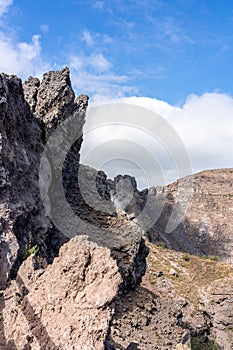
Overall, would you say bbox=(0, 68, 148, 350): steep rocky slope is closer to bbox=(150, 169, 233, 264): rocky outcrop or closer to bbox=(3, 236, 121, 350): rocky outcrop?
bbox=(3, 236, 121, 350): rocky outcrop

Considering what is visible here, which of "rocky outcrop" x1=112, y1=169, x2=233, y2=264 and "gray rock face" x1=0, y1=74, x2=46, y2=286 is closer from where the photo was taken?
"gray rock face" x1=0, y1=74, x2=46, y2=286

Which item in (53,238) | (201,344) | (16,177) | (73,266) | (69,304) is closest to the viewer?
(69,304)

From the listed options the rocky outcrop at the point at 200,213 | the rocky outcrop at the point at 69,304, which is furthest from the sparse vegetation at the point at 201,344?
the rocky outcrop at the point at 200,213

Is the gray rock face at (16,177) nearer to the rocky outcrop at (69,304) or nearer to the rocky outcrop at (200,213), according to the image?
the rocky outcrop at (69,304)

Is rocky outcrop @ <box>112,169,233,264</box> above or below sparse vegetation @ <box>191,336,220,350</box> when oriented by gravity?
above

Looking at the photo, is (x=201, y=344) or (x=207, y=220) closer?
(x=201, y=344)

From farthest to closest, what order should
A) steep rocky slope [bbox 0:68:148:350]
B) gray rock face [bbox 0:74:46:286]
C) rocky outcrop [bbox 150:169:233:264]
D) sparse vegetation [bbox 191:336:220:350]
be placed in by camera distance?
1. rocky outcrop [bbox 150:169:233:264]
2. sparse vegetation [bbox 191:336:220:350]
3. gray rock face [bbox 0:74:46:286]
4. steep rocky slope [bbox 0:68:148:350]

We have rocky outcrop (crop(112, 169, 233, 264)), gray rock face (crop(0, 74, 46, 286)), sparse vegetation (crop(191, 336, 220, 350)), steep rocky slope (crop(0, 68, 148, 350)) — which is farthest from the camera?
rocky outcrop (crop(112, 169, 233, 264))

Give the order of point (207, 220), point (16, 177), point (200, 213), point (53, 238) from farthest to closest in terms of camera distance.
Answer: point (200, 213) → point (207, 220) → point (53, 238) → point (16, 177)

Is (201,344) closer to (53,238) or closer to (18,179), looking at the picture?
(53,238)

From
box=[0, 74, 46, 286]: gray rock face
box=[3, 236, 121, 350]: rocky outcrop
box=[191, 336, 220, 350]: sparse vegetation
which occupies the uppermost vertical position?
box=[0, 74, 46, 286]: gray rock face

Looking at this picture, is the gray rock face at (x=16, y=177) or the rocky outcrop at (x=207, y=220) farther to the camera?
the rocky outcrop at (x=207, y=220)


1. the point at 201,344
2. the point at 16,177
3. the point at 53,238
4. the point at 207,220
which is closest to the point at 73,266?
the point at 16,177

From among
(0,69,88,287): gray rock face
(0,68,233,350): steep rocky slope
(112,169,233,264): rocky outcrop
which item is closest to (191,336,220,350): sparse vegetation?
(0,68,233,350): steep rocky slope
